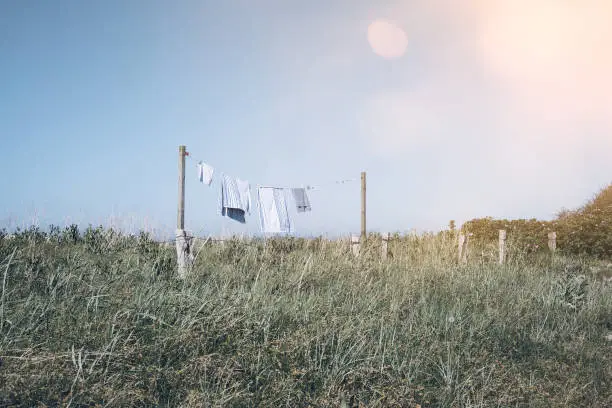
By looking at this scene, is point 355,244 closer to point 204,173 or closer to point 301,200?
point 204,173

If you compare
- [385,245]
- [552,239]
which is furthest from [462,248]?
[552,239]

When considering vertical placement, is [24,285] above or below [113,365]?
above

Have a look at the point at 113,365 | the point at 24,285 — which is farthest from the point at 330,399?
the point at 24,285

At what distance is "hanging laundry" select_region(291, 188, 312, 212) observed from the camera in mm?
13203

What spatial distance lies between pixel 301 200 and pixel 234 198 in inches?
95.6

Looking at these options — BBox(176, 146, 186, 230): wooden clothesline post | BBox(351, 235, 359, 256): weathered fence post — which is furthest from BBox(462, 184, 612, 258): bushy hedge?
BBox(176, 146, 186, 230): wooden clothesline post

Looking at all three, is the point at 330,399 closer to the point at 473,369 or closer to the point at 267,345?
the point at 267,345

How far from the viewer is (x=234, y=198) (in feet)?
37.4

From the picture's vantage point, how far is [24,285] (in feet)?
14.0

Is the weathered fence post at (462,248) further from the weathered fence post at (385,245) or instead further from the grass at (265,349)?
the grass at (265,349)

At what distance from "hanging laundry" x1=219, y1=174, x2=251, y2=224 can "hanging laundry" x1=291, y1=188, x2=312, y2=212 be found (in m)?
1.79

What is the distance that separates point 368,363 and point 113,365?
1.56 meters

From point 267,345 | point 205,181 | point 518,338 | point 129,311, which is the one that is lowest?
point 518,338

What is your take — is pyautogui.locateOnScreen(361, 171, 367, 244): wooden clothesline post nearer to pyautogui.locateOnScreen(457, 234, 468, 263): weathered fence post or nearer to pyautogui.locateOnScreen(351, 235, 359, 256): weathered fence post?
pyautogui.locateOnScreen(457, 234, 468, 263): weathered fence post
